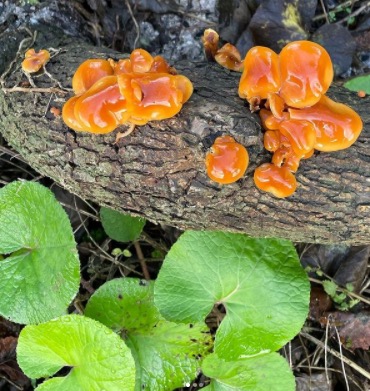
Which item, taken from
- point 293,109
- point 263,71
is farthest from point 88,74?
point 293,109

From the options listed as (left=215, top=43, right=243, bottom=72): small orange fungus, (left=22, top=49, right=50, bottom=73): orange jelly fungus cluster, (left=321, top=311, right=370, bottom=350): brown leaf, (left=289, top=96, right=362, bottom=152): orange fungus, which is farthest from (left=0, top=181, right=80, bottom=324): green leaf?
(left=321, top=311, right=370, bottom=350): brown leaf

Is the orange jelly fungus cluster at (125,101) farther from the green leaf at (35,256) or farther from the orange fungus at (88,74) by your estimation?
the green leaf at (35,256)

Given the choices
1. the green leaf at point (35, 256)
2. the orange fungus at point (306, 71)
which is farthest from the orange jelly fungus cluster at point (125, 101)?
the green leaf at point (35, 256)

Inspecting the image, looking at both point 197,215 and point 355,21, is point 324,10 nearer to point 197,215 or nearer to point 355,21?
point 355,21

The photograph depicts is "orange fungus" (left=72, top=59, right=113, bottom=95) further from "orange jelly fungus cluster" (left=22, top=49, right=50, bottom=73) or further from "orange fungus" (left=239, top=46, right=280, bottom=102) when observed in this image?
"orange fungus" (left=239, top=46, right=280, bottom=102)

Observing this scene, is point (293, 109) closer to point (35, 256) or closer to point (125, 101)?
point (125, 101)
